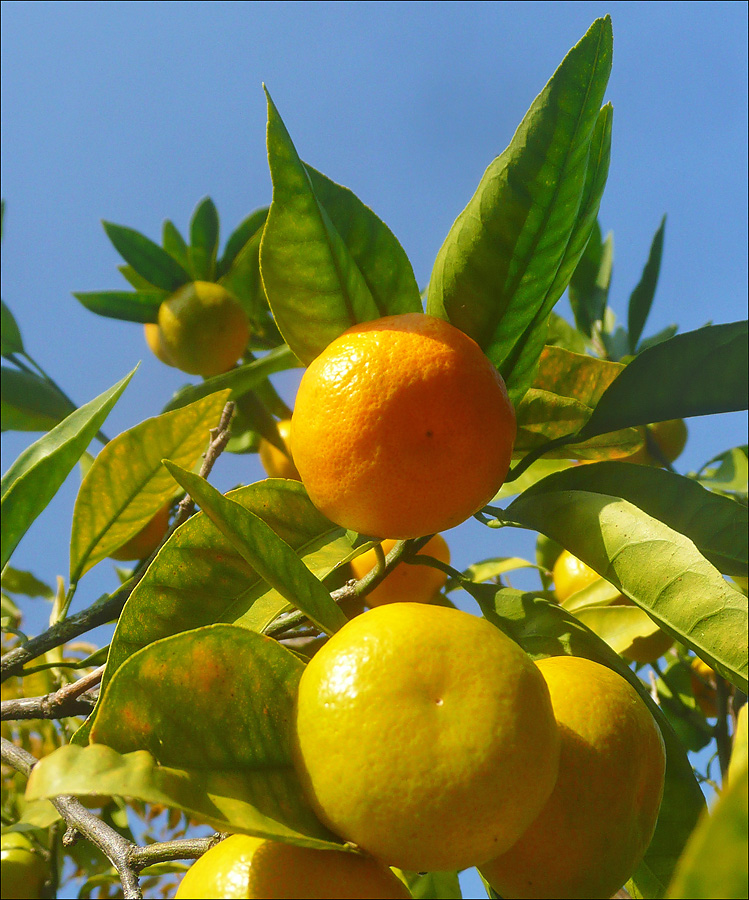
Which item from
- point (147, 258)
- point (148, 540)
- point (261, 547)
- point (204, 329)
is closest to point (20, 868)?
point (148, 540)

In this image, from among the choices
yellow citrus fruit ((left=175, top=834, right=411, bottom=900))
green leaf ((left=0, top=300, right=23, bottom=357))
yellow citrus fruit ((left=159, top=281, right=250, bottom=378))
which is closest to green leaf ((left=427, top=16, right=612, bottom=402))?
yellow citrus fruit ((left=175, top=834, right=411, bottom=900))

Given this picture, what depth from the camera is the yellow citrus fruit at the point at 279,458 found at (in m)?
1.87

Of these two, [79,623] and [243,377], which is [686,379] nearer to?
[243,377]

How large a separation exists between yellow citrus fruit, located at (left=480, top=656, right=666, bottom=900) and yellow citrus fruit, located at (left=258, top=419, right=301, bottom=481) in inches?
47.3

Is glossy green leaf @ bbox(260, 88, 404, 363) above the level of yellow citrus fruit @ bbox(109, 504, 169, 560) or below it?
above

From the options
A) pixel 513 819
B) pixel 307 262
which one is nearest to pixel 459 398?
pixel 307 262

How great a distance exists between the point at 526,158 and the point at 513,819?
0.72 metres

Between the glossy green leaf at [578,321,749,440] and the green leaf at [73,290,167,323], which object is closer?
the glossy green leaf at [578,321,749,440]

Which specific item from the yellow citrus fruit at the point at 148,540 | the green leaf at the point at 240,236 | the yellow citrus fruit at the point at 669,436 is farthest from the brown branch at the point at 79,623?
the yellow citrus fruit at the point at 669,436

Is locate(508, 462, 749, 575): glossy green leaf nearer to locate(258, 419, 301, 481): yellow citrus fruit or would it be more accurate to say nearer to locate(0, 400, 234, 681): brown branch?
locate(0, 400, 234, 681): brown branch

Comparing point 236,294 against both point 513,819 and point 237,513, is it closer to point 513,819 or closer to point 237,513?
point 237,513

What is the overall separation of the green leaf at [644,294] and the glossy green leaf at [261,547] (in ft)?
6.27

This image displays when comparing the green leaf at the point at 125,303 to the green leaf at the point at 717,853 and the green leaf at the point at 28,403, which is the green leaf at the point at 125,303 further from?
the green leaf at the point at 717,853

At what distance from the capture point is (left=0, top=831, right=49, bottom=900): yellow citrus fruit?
193 centimetres
